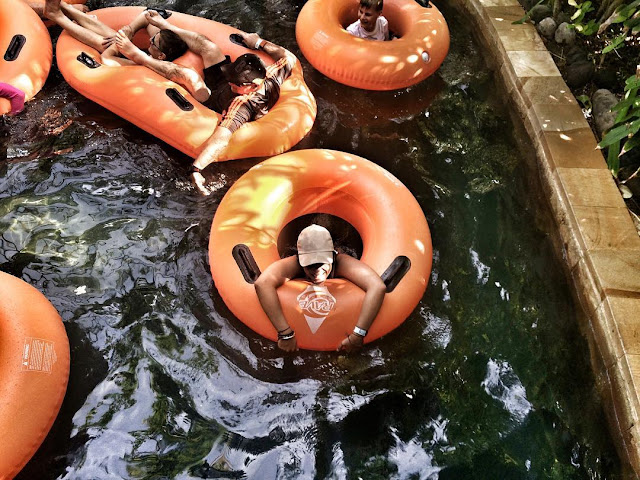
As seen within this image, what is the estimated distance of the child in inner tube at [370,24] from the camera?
4.97 metres

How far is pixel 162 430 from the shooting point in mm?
3102

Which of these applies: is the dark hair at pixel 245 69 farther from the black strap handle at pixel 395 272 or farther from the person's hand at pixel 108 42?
the black strap handle at pixel 395 272

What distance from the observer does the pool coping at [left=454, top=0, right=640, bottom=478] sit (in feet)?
10.6

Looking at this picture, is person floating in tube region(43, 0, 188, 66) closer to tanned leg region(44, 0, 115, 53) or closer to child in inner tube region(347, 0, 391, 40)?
tanned leg region(44, 0, 115, 53)

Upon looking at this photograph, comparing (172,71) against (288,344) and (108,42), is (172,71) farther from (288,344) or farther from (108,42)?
(288,344)

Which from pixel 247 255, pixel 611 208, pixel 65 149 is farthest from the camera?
pixel 65 149

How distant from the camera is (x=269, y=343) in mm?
3477

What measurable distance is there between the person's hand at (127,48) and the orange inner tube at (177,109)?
0.78 feet

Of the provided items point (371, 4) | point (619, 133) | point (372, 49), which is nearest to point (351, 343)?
point (619, 133)

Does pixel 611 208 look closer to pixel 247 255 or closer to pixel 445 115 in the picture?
pixel 445 115

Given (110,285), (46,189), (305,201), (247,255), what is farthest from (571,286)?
(46,189)

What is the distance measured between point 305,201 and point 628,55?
137 inches

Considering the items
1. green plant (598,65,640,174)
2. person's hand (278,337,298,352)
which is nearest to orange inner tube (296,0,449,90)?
green plant (598,65,640,174)

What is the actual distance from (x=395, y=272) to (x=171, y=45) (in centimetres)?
302
